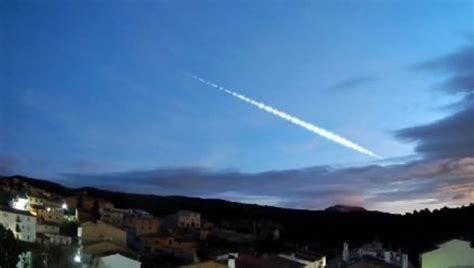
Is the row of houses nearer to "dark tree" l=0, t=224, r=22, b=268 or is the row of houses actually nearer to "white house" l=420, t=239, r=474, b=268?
"dark tree" l=0, t=224, r=22, b=268

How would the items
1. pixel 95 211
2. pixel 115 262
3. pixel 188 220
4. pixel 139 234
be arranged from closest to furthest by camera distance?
pixel 115 262 → pixel 139 234 → pixel 95 211 → pixel 188 220

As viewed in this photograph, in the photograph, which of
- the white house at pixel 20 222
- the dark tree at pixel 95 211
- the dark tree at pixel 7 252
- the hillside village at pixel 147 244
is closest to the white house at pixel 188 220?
the hillside village at pixel 147 244

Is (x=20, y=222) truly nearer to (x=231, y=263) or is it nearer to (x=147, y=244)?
(x=147, y=244)

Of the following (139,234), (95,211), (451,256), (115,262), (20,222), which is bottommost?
(115,262)

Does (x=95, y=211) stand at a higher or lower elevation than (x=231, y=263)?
higher

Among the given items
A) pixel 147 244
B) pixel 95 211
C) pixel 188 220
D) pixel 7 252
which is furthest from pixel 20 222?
pixel 188 220

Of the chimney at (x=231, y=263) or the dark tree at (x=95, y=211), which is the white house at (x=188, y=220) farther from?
the chimney at (x=231, y=263)

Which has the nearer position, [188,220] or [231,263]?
[231,263]

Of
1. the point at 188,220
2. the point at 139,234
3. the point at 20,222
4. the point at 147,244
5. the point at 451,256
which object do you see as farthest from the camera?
the point at 188,220
